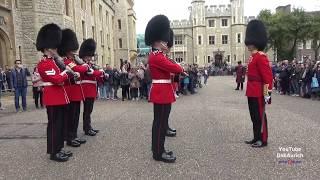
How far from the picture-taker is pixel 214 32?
269 ft

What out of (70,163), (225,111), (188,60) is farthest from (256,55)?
(188,60)

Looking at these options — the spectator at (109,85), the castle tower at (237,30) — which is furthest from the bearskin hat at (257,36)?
the castle tower at (237,30)

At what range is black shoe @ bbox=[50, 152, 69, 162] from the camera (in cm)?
676

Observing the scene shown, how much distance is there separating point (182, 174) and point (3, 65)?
68.6 ft

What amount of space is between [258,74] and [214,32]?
7584 centimetres

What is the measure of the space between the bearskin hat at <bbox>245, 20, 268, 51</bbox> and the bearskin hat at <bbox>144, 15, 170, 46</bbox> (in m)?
1.75

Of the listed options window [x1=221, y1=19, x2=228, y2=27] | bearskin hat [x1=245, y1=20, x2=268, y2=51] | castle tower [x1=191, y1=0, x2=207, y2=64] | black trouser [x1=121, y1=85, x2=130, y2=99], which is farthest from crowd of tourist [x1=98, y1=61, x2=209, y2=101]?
window [x1=221, y1=19, x2=228, y2=27]

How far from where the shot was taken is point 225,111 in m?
12.8

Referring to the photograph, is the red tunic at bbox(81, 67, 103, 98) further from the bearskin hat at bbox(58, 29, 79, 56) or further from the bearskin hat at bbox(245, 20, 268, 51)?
the bearskin hat at bbox(245, 20, 268, 51)

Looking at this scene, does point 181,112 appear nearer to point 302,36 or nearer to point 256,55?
point 256,55

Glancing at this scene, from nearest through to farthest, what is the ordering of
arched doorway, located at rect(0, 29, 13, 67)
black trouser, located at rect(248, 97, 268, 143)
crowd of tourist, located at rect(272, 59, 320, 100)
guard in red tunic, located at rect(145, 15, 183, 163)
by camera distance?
guard in red tunic, located at rect(145, 15, 183, 163) → black trouser, located at rect(248, 97, 268, 143) → crowd of tourist, located at rect(272, 59, 320, 100) → arched doorway, located at rect(0, 29, 13, 67)

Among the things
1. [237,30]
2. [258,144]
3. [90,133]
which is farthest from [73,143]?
[237,30]

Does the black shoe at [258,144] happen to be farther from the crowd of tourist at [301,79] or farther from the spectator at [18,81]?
the crowd of tourist at [301,79]

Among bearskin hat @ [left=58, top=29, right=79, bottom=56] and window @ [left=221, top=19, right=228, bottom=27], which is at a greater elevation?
window @ [left=221, top=19, right=228, bottom=27]
